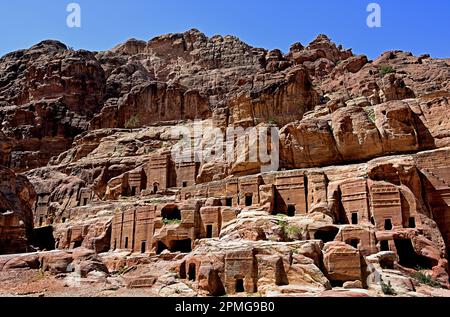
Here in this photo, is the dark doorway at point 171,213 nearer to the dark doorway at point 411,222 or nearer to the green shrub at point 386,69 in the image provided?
the dark doorway at point 411,222

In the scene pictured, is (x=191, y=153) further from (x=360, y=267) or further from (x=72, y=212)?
(x=360, y=267)

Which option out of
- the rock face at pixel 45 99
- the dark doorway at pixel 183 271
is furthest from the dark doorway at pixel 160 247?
the rock face at pixel 45 99

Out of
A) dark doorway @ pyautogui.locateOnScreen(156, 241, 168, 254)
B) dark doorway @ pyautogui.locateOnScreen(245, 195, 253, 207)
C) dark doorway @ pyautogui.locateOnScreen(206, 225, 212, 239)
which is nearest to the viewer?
dark doorway @ pyautogui.locateOnScreen(206, 225, 212, 239)

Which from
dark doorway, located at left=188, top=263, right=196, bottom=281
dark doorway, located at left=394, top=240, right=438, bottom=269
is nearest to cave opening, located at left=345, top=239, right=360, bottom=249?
dark doorway, located at left=394, top=240, right=438, bottom=269

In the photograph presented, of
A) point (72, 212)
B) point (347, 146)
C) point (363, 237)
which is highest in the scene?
point (347, 146)

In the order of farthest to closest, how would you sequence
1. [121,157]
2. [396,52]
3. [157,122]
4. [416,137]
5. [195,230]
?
[396,52]
[157,122]
[121,157]
[416,137]
[195,230]

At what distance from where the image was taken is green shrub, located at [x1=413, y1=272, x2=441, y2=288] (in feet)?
109

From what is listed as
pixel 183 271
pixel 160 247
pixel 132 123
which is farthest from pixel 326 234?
pixel 132 123

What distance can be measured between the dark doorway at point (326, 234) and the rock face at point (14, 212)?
30499 mm

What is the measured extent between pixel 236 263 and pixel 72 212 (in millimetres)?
39635

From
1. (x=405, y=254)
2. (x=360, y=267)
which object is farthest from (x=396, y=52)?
(x=360, y=267)

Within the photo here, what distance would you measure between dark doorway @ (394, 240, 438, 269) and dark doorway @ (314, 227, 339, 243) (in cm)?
492

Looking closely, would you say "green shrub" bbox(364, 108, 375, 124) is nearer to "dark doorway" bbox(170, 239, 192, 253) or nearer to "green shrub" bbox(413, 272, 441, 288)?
"green shrub" bbox(413, 272, 441, 288)

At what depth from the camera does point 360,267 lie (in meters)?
31.5
